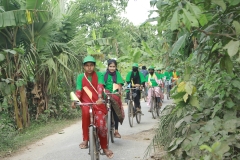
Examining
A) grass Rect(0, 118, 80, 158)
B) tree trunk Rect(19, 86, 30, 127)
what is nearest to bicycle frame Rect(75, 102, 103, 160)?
grass Rect(0, 118, 80, 158)

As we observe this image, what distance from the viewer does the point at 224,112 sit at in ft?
11.6

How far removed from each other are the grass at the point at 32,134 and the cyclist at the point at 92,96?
8.61 feet

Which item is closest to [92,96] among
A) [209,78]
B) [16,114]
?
[209,78]

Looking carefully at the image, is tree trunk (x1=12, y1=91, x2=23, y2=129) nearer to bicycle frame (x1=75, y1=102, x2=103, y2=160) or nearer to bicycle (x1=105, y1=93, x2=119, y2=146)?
bicycle (x1=105, y1=93, x2=119, y2=146)

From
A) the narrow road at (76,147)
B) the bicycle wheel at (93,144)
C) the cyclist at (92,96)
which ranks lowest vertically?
the narrow road at (76,147)

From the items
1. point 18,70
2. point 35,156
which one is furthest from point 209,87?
point 18,70

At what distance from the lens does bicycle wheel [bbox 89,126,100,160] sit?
16.5 ft

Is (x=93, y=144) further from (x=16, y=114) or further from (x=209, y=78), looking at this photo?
(x=16, y=114)

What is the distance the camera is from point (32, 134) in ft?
30.5

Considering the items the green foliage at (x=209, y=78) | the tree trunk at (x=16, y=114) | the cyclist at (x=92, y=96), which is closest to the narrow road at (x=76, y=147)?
the cyclist at (x=92, y=96)

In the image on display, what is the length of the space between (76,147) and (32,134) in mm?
2513

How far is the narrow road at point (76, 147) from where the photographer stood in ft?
21.3

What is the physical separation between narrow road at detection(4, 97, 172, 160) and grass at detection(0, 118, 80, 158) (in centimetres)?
23

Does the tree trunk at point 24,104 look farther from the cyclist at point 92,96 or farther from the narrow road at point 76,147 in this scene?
the cyclist at point 92,96
